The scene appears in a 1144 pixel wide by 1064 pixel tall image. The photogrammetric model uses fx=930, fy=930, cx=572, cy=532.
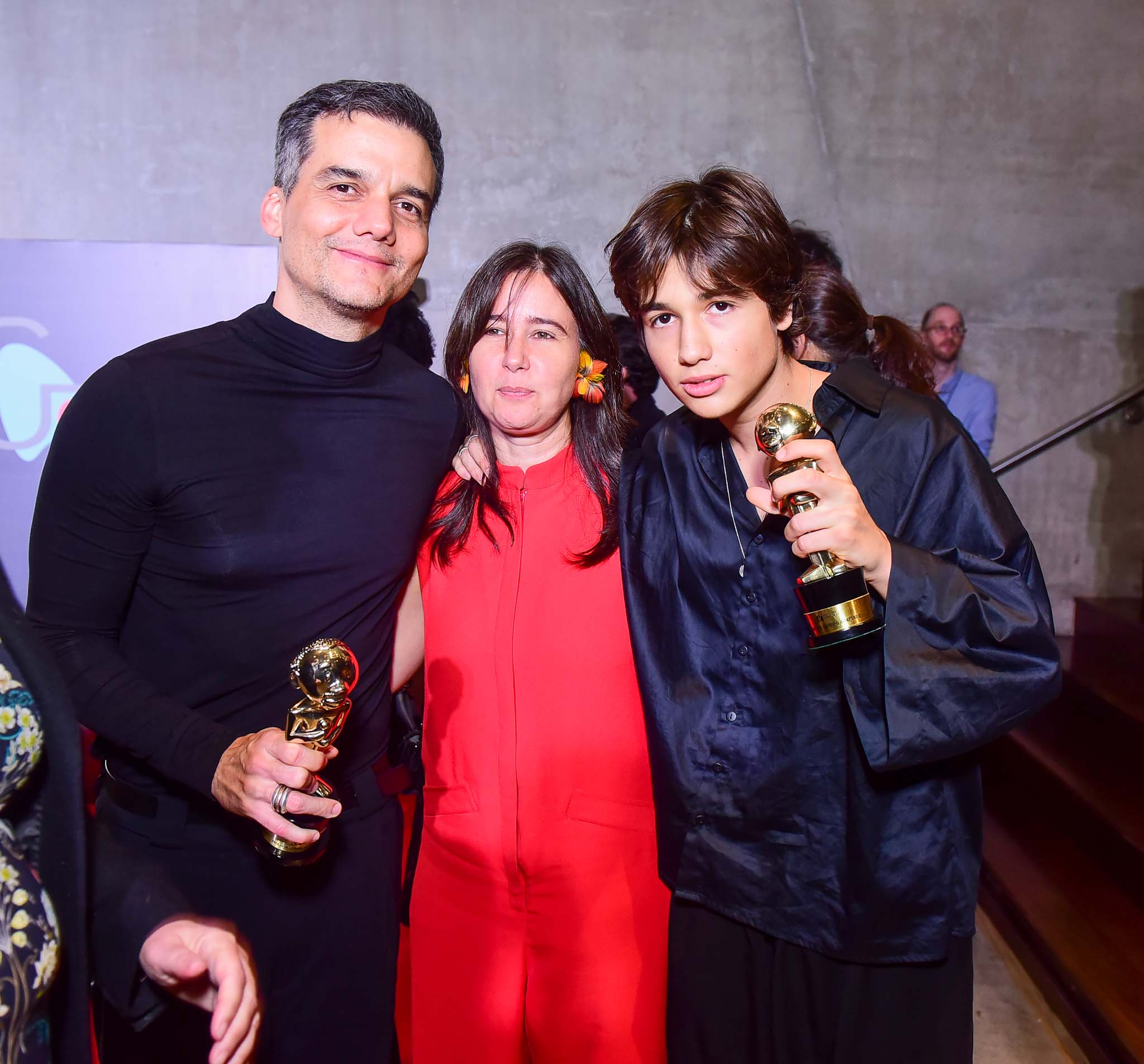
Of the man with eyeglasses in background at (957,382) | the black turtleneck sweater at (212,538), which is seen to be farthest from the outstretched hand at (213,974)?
the man with eyeglasses in background at (957,382)

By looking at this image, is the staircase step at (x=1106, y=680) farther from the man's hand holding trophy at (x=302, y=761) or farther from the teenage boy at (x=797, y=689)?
the man's hand holding trophy at (x=302, y=761)

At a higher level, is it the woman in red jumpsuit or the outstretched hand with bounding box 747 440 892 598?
the outstretched hand with bounding box 747 440 892 598

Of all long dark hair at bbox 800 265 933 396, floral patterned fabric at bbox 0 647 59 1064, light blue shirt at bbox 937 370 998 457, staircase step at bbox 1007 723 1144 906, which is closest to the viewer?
floral patterned fabric at bbox 0 647 59 1064

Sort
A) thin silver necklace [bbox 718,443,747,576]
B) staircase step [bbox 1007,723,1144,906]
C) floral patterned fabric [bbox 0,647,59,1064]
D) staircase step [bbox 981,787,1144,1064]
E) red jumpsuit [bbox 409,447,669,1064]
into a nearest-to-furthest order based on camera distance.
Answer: floral patterned fabric [bbox 0,647,59,1064], thin silver necklace [bbox 718,443,747,576], red jumpsuit [bbox 409,447,669,1064], staircase step [bbox 981,787,1144,1064], staircase step [bbox 1007,723,1144,906]

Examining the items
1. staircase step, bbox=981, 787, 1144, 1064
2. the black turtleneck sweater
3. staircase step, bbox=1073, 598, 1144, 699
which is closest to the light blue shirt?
staircase step, bbox=1073, 598, 1144, 699

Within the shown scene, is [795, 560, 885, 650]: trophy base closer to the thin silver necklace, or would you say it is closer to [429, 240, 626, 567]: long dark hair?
the thin silver necklace

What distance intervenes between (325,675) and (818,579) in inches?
28.2

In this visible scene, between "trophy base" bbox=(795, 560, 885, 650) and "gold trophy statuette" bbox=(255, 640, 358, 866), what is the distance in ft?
2.18

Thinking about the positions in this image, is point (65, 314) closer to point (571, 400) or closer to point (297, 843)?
point (571, 400)

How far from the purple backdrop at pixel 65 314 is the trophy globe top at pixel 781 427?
2.49 m

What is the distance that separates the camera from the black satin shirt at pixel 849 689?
1.50m

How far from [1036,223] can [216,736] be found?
5664mm

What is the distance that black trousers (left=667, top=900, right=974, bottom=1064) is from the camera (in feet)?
5.60

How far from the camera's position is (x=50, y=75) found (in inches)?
194
